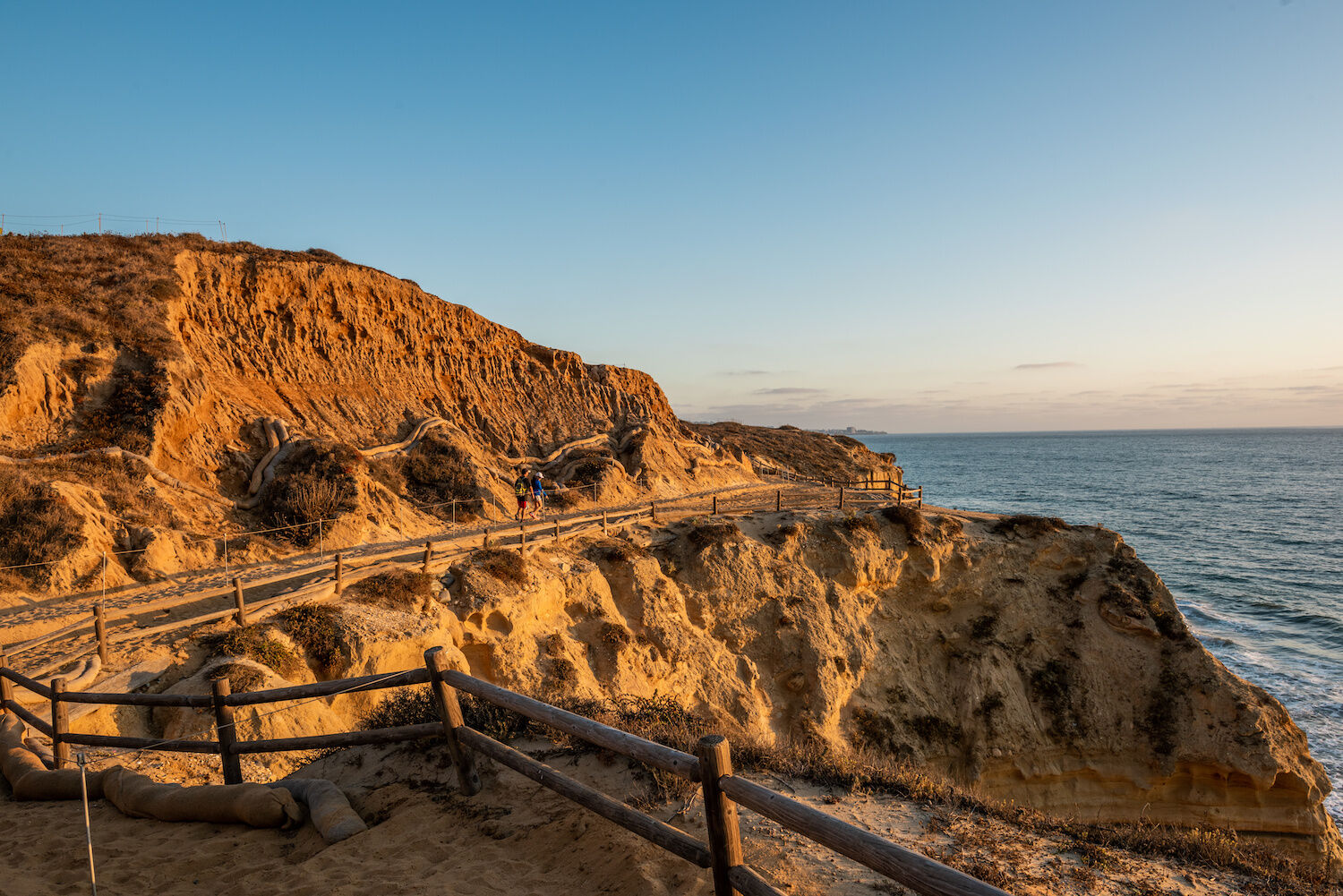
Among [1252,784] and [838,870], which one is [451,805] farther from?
[1252,784]

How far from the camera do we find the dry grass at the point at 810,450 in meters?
60.6

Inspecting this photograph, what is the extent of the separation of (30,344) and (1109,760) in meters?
35.5

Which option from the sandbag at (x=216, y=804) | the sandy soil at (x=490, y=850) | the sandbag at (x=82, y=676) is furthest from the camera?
the sandbag at (x=82, y=676)

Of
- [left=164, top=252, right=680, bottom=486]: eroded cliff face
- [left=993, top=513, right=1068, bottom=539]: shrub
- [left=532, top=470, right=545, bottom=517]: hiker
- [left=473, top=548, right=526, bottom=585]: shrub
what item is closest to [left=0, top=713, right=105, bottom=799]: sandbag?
[left=473, top=548, right=526, bottom=585]: shrub

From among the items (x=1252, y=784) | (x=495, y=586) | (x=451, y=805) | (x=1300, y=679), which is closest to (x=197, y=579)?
(x=495, y=586)

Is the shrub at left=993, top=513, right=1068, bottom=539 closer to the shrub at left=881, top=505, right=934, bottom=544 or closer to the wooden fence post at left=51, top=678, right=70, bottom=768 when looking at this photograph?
the shrub at left=881, top=505, right=934, bottom=544

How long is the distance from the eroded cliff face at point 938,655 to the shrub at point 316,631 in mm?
3356

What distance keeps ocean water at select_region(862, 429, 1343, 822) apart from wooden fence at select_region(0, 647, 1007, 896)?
25454 mm

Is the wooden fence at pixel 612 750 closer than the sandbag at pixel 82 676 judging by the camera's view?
Yes

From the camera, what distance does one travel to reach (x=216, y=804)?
5.82 metres

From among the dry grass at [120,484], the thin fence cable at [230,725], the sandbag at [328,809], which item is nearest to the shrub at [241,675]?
the thin fence cable at [230,725]

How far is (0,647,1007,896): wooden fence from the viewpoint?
11.7 ft

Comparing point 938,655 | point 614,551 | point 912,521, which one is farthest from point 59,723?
point 912,521

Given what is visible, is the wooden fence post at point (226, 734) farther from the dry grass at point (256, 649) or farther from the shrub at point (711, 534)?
the shrub at point (711, 534)
